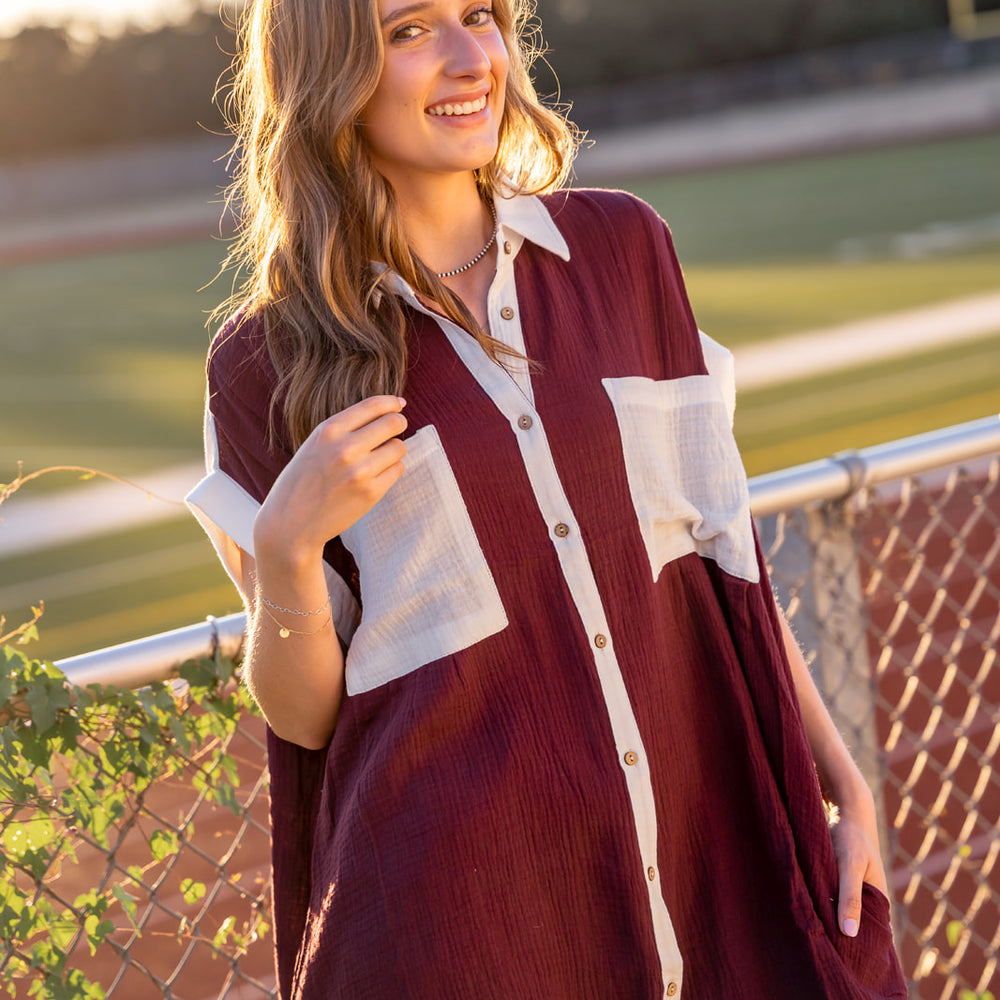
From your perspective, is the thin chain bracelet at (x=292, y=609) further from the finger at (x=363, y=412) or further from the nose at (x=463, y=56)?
the nose at (x=463, y=56)

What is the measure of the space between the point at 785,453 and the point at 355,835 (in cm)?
802

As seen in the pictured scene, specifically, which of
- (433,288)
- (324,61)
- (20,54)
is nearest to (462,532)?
(433,288)

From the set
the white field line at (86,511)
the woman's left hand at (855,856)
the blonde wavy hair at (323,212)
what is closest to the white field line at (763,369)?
the white field line at (86,511)

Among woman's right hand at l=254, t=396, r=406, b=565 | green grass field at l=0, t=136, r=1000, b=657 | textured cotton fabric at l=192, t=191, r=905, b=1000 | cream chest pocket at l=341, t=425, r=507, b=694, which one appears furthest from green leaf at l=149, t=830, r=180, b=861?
green grass field at l=0, t=136, r=1000, b=657

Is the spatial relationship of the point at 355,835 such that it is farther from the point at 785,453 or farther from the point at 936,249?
the point at 936,249

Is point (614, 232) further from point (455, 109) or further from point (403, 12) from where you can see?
point (403, 12)

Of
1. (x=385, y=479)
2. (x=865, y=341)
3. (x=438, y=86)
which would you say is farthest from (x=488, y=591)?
(x=865, y=341)

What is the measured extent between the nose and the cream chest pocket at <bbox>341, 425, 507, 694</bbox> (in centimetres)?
48

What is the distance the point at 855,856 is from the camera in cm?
180

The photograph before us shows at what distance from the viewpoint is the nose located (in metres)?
1.81

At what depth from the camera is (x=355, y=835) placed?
168 cm

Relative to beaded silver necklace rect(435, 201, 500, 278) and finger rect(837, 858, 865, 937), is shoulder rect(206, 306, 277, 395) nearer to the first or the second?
beaded silver necklace rect(435, 201, 500, 278)

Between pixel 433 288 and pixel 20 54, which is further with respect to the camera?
pixel 20 54

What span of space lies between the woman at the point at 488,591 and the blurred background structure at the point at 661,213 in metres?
0.58
